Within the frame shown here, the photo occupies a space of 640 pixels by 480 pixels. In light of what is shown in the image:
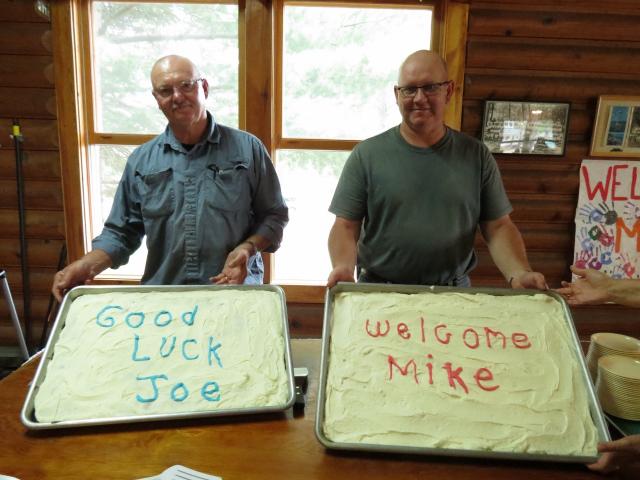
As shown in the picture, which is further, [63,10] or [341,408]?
[63,10]

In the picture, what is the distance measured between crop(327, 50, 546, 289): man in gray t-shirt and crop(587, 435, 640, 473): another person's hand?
2.37 ft

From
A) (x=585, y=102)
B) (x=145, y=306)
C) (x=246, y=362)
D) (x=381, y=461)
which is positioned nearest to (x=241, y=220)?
(x=145, y=306)

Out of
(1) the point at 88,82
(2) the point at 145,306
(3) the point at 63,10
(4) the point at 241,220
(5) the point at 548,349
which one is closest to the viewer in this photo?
(5) the point at 548,349

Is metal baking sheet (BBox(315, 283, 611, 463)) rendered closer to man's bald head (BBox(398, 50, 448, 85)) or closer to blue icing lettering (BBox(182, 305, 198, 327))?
blue icing lettering (BBox(182, 305, 198, 327))

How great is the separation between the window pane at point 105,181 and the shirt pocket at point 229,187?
1377 millimetres

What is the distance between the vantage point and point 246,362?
40.9 inches

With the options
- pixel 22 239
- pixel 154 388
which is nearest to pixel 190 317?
pixel 154 388

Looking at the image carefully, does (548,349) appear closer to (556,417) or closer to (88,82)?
(556,417)

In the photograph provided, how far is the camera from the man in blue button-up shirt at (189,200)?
1634 millimetres

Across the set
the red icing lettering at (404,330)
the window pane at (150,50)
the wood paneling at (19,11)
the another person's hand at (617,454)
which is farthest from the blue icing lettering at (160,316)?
the wood paneling at (19,11)

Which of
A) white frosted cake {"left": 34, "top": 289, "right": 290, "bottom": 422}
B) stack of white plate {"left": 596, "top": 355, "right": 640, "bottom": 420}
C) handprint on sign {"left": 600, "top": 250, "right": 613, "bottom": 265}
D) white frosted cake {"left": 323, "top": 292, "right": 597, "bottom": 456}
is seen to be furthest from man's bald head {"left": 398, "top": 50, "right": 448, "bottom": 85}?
handprint on sign {"left": 600, "top": 250, "right": 613, "bottom": 265}

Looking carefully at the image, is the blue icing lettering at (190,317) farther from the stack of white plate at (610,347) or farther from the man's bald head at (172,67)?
the stack of white plate at (610,347)

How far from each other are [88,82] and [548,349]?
9.10 ft

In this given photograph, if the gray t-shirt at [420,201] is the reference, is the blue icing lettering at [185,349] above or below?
below
